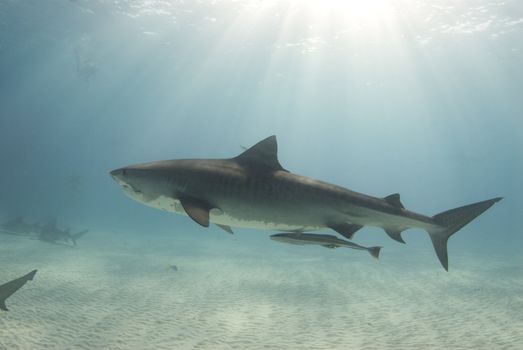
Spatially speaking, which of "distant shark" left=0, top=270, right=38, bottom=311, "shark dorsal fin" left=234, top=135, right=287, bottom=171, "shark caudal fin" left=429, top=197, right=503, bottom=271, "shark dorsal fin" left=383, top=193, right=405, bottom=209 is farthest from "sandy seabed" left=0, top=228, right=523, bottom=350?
"shark dorsal fin" left=234, top=135, right=287, bottom=171

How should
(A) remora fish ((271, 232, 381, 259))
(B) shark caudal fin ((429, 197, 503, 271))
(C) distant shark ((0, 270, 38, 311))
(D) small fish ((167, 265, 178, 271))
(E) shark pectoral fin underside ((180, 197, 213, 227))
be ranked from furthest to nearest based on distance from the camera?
1. (D) small fish ((167, 265, 178, 271))
2. (C) distant shark ((0, 270, 38, 311))
3. (B) shark caudal fin ((429, 197, 503, 271))
4. (A) remora fish ((271, 232, 381, 259))
5. (E) shark pectoral fin underside ((180, 197, 213, 227))

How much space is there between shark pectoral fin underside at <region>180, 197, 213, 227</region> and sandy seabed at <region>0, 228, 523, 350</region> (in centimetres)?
480

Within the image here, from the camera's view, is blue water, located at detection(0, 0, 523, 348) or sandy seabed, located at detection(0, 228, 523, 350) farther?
blue water, located at detection(0, 0, 523, 348)

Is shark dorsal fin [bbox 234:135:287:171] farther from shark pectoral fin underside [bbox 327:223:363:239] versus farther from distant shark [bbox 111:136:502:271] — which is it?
shark pectoral fin underside [bbox 327:223:363:239]

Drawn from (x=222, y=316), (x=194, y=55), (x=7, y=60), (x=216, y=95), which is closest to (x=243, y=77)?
(x=194, y=55)

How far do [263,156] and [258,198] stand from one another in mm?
850

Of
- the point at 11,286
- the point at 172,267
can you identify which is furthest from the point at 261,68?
the point at 11,286

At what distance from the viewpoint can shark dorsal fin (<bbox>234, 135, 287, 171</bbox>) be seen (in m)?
5.51

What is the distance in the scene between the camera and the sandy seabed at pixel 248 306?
854 centimetres

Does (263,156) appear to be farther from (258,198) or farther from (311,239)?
(311,239)

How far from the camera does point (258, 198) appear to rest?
16.5 ft

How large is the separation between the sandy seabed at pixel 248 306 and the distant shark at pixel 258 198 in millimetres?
4633

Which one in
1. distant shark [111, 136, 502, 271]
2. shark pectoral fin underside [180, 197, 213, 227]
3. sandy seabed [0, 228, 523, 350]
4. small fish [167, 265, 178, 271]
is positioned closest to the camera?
shark pectoral fin underside [180, 197, 213, 227]

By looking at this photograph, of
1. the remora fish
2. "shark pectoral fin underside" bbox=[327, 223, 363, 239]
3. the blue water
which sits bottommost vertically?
the remora fish
